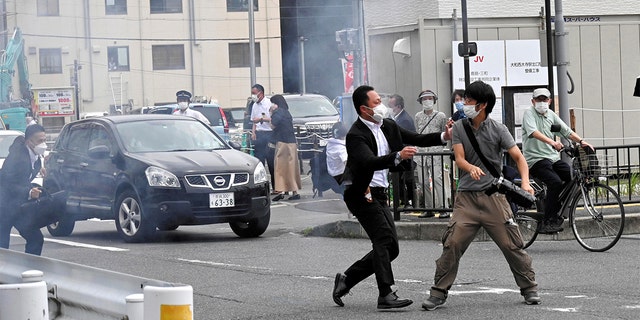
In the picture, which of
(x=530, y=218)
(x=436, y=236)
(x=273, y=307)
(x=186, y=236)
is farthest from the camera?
(x=186, y=236)

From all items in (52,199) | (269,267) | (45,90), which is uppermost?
(45,90)

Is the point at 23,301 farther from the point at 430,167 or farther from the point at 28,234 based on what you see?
the point at 430,167

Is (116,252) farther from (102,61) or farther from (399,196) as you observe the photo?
(102,61)

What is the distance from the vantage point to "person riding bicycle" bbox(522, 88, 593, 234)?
41.0ft

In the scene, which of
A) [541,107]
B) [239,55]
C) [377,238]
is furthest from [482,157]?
[541,107]

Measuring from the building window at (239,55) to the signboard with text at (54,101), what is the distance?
1.31 meters

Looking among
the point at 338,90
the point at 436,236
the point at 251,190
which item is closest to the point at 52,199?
the point at 251,190

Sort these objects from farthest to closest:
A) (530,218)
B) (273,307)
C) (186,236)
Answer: (186,236) → (530,218) → (273,307)

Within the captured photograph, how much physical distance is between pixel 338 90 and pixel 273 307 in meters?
9.72

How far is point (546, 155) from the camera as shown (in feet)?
41.2

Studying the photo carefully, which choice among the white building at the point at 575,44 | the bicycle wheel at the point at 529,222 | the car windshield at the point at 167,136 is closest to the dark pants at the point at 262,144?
the white building at the point at 575,44

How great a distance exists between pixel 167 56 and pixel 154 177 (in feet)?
19.3

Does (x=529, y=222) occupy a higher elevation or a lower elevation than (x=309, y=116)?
lower

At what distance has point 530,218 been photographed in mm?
12758
